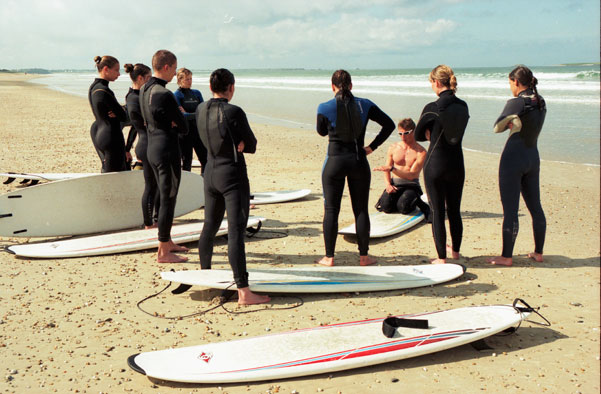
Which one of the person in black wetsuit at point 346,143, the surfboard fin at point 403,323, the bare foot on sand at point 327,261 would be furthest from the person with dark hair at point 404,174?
the surfboard fin at point 403,323

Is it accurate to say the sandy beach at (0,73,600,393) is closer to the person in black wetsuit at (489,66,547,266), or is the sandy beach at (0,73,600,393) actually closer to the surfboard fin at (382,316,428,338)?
the surfboard fin at (382,316,428,338)

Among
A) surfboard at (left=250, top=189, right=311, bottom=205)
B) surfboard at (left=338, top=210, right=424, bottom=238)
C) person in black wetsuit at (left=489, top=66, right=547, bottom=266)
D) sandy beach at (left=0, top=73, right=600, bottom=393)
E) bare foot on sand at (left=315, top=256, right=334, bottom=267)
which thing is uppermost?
person in black wetsuit at (left=489, top=66, right=547, bottom=266)

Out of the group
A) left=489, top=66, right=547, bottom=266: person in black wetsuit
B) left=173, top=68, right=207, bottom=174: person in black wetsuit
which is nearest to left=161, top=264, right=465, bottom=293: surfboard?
left=489, top=66, right=547, bottom=266: person in black wetsuit

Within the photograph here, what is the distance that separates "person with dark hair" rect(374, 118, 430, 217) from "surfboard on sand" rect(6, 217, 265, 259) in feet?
7.16

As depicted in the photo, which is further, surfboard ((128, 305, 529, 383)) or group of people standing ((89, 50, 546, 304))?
group of people standing ((89, 50, 546, 304))

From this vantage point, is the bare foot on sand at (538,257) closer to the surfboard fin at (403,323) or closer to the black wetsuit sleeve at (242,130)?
the surfboard fin at (403,323)

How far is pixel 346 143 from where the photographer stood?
15.3ft

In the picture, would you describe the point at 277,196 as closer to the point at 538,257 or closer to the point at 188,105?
the point at 188,105

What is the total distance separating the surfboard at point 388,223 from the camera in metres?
6.10

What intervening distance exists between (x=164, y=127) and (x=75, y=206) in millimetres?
2107

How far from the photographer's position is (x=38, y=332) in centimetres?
388

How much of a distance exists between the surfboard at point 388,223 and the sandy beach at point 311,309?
0.10 m

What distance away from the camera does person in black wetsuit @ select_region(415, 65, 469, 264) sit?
4680mm

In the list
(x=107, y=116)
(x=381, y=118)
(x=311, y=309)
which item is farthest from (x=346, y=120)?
(x=107, y=116)
